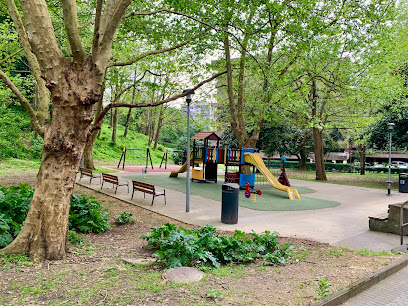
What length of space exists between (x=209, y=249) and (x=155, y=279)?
1.36 m

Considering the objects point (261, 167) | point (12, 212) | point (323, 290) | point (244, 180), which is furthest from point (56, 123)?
point (244, 180)

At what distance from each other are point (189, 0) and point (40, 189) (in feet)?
24.8

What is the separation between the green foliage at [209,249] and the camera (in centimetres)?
488

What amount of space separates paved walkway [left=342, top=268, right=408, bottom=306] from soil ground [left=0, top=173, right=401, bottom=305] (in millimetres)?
243

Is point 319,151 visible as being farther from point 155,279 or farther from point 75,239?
point 155,279

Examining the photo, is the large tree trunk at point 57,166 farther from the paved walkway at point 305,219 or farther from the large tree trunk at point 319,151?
the large tree trunk at point 319,151

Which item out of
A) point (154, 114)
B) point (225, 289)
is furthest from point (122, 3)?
point (154, 114)

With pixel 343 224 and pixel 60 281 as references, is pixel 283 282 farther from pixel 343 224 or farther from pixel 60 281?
pixel 343 224

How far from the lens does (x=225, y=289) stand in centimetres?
399

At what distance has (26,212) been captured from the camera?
20.7ft

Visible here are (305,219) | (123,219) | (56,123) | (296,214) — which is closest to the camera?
(56,123)

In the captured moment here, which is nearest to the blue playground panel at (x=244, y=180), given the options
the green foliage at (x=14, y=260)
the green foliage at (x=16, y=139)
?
the green foliage at (x=14, y=260)

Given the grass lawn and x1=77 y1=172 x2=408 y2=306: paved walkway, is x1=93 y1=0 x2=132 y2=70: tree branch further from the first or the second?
the grass lawn

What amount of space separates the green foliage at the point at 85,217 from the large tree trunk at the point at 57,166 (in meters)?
1.79
